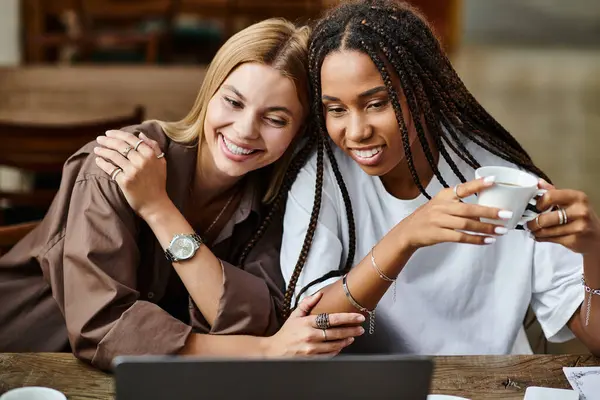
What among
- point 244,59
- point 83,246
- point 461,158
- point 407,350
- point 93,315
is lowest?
point 407,350

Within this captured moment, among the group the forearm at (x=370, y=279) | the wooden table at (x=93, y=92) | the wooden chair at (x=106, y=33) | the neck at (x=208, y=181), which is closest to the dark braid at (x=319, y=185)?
the forearm at (x=370, y=279)

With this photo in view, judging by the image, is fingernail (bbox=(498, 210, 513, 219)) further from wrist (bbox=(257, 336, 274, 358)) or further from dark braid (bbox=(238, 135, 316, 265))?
dark braid (bbox=(238, 135, 316, 265))

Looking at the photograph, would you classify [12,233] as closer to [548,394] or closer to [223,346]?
[223,346]

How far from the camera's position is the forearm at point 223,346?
1558 mm

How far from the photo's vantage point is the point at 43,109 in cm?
299

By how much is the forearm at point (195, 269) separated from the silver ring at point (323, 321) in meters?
0.24

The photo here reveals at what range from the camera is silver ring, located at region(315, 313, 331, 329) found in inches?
59.7

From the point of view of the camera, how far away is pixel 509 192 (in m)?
1.25

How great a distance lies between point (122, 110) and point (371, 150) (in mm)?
1612

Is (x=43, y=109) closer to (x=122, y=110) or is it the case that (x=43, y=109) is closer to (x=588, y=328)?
(x=122, y=110)

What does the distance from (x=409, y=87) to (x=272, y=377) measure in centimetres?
79

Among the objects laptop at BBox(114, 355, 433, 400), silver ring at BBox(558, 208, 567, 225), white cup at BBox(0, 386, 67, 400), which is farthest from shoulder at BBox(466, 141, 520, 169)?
white cup at BBox(0, 386, 67, 400)

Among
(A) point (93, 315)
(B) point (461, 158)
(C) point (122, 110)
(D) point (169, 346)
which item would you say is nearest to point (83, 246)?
(A) point (93, 315)

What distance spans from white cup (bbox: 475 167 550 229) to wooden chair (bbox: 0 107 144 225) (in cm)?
136
